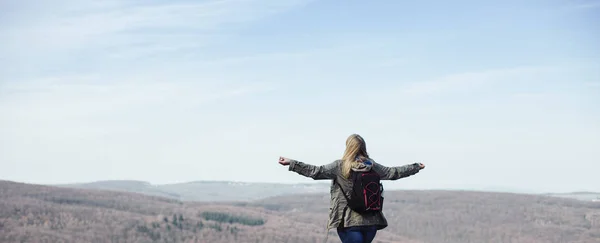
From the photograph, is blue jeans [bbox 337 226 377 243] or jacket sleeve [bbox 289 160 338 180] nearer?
jacket sleeve [bbox 289 160 338 180]

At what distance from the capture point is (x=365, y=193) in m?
18.5

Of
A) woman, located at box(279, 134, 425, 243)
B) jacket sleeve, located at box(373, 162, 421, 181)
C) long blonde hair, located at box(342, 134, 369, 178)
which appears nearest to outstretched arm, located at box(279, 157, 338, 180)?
woman, located at box(279, 134, 425, 243)

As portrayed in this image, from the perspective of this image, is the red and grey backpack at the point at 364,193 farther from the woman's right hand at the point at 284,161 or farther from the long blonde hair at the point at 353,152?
the woman's right hand at the point at 284,161

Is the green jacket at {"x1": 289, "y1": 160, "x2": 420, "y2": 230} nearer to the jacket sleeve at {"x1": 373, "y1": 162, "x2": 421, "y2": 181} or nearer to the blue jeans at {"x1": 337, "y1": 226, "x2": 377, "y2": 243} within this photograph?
the jacket sleeve at {"x1": 373, "y1": 162, "x2": 421, "y2": 181}

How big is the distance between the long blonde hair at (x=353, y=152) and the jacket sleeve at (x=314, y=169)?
24 cm

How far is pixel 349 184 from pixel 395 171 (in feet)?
3.57

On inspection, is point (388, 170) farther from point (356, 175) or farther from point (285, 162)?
point (285, 162)

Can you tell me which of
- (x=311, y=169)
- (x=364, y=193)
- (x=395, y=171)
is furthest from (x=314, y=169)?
(x=395, y=171)

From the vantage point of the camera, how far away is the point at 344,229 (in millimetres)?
18609

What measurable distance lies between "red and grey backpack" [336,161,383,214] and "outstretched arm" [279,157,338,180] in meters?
0.44

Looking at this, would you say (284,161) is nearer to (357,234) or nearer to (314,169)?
(314,169)

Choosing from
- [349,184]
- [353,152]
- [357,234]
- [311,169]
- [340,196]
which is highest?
[353,152]

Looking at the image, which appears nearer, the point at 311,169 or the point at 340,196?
the point at 311,169

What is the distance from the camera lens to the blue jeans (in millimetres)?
18516
